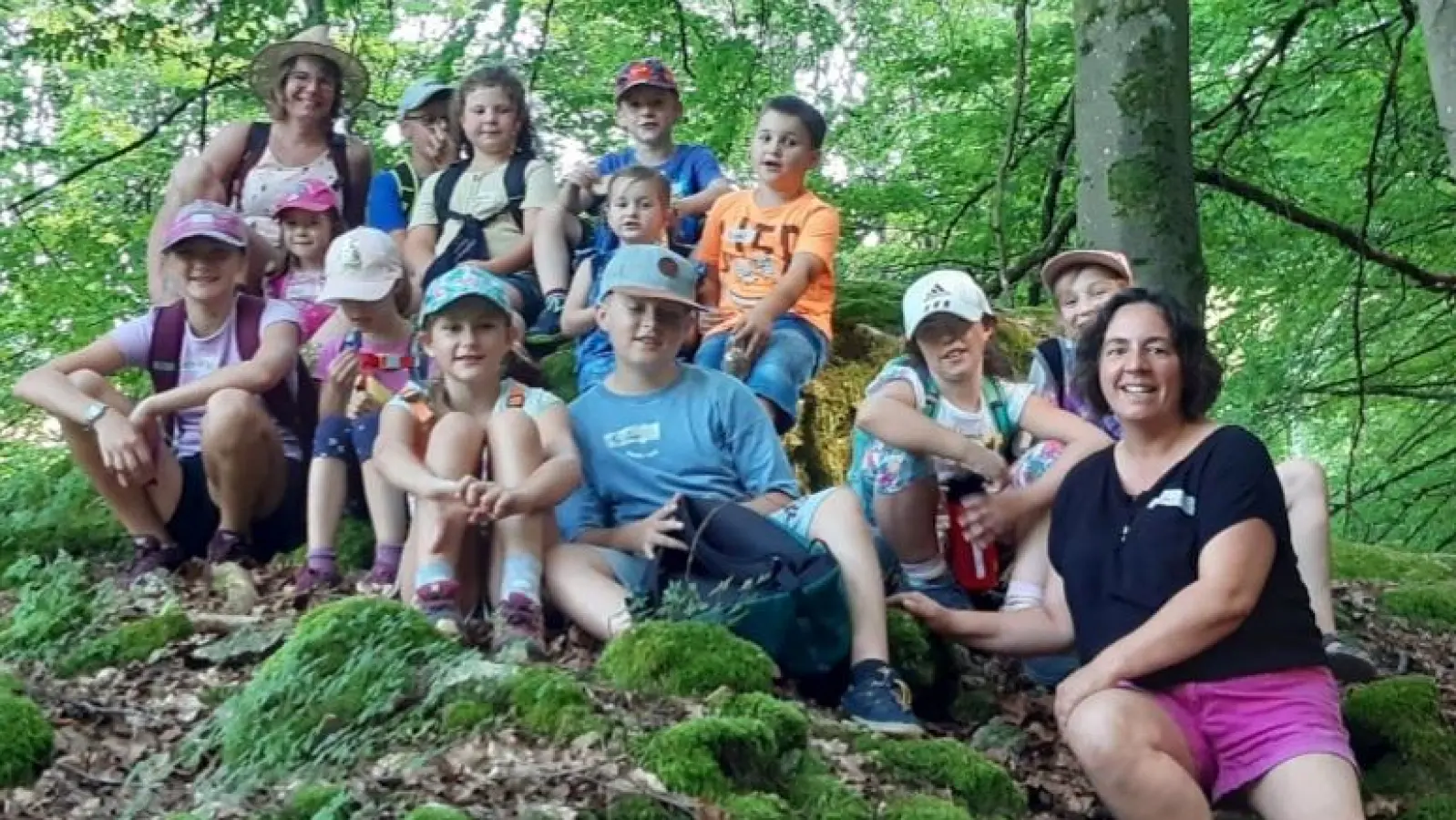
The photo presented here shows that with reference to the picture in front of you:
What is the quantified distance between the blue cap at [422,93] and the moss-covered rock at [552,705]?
403 centimetres

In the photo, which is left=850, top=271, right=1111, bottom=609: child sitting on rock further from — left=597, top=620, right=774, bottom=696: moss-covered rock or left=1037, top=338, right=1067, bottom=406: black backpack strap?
left=597, top=620, right=774, bottom=696: moss-covered rock

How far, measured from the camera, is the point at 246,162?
6832 millimetres

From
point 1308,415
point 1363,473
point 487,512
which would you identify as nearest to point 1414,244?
point 1308,415

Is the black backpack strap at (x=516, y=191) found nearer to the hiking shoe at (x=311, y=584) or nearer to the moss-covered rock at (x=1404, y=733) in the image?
the hiking shoe at (x=311, y=584)

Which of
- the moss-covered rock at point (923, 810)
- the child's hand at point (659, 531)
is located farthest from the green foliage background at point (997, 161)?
the moss-covered rock at point (923, 810)

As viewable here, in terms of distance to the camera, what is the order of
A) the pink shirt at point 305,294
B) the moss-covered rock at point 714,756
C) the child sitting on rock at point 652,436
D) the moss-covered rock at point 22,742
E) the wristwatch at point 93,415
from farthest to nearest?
the pink shirt at point 305,294
the wristwatch at point 93,415
the child sitting on rock at point 652,436
the moss-covered rock at point 22,742
the moss-covered rock at point 714,756

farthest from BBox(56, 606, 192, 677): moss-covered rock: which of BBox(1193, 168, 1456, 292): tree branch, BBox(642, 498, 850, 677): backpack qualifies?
BBox(1193, 168, 1456, 292): tree branch

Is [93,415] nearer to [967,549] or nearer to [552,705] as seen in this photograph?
[552,705]

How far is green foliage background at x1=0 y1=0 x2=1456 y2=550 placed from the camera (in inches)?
313

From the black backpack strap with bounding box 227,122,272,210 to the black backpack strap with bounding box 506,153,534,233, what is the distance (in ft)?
3.58

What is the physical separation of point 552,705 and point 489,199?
12.0 feet

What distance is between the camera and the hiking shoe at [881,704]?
4336 mm

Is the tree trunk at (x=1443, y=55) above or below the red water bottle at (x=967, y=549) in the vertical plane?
above

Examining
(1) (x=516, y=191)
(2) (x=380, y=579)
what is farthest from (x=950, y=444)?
(1) (x=516, y=191)
